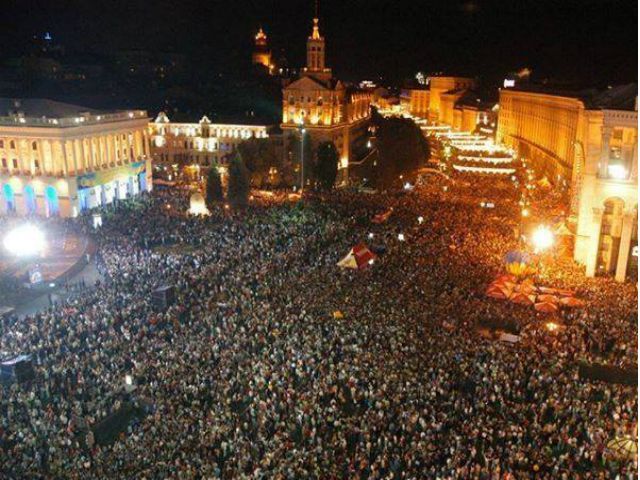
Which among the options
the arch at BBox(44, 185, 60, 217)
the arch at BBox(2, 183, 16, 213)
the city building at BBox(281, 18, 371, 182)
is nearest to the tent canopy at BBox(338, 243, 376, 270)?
the arch at BBox(44, 185, 60, 217)

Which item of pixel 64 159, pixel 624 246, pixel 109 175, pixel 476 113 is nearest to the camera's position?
pixel 624 246

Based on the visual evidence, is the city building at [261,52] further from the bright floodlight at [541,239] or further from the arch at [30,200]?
the bright floodlight at [541,239]

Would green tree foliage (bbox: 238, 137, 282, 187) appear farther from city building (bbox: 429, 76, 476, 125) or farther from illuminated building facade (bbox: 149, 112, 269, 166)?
city building (bbox: 429, 76, 476, 125)

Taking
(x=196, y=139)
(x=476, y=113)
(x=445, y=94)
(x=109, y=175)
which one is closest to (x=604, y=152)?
(x=109, y=175)

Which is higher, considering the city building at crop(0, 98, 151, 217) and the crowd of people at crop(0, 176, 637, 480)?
the city building at crop(0, 98, 151, 217)

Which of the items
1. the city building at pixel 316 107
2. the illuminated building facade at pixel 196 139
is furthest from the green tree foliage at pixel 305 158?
the illuminated building facade at pixel 196 139

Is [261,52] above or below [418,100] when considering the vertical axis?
above

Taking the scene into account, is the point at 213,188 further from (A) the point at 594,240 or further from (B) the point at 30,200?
(A) the point at 594,240
